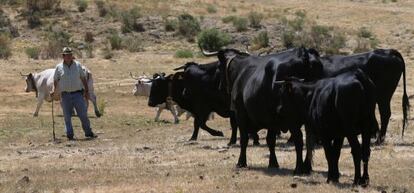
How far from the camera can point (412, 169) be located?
13867 millimetres

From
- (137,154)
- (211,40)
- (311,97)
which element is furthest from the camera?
(211,40)

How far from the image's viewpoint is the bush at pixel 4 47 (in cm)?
4519

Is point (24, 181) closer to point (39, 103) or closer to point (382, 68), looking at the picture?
point (382, 68)

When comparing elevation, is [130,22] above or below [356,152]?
below

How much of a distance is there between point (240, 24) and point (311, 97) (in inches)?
1710

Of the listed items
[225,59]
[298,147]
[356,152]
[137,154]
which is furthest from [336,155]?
→ [137,154]

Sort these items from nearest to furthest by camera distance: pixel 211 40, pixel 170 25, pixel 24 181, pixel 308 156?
1. pixel 24 181
2. pixel 308 156
3. pixel 211 40
4. pixel 170 25

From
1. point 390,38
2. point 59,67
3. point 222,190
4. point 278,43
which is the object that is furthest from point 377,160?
point 390,38

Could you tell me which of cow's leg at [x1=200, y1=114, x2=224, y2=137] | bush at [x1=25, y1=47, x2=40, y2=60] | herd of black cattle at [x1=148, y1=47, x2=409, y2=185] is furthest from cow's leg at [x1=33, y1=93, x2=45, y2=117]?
bush at [x1=25, y1=47, x2=40, y2=60]

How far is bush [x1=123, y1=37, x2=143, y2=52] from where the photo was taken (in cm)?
4812

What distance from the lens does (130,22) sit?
2188 inches

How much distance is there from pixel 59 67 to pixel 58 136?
6.28 ft

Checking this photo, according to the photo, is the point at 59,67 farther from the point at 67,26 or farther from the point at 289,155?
the point at 67,26

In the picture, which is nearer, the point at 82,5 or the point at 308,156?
the point at 308,156
